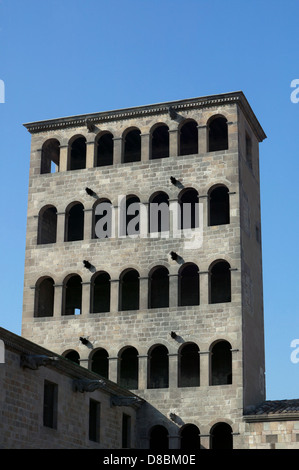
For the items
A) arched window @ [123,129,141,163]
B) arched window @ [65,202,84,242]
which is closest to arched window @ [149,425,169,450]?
arched window @ [65,202,84,242]

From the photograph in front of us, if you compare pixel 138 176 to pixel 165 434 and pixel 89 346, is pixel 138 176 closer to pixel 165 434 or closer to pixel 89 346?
pixel 89 346

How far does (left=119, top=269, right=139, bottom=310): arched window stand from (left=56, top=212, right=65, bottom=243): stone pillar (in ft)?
11.3

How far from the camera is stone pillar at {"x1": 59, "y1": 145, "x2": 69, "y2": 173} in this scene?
142 ft

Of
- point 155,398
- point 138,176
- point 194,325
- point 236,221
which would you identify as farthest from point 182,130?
point 155,398

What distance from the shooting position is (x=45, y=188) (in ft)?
141

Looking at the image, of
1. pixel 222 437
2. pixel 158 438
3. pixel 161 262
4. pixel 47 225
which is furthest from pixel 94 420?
pixel 47 225

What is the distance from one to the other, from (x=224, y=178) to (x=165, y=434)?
37.9 feet

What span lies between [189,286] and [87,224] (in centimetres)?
551

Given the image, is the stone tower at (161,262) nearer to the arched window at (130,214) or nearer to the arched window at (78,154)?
the arched window at (130,214)

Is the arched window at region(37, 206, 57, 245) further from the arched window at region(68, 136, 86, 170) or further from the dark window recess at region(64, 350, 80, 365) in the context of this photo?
the dark window recess at region(64, 350, 80, 365)

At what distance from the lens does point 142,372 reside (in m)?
38.7

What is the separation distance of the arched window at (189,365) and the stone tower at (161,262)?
5cm

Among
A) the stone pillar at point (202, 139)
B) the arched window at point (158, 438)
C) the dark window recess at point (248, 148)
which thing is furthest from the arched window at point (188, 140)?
the arched window at point (158, 438)

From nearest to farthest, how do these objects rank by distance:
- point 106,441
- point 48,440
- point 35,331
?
point 48,440 → point 106,441 → point 35,331
